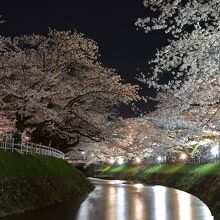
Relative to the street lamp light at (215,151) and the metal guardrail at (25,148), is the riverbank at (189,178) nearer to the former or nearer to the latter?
the street lamp light at (215,151)

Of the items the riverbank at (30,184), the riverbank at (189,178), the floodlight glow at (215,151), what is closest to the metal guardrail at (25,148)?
the riverbank at (30,184)

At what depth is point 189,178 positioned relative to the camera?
3572 centimetres

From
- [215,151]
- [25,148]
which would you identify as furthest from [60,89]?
[215,151]

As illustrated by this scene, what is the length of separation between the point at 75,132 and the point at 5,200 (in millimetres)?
16136

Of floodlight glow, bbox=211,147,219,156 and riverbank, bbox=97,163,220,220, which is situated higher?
floodlight glow, bbox=211,147,219,156

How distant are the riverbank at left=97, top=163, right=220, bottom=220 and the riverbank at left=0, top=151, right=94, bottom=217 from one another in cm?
772

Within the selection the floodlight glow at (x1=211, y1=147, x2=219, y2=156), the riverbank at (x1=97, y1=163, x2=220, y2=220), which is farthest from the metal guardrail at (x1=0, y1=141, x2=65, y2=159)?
the floodlight glow at (x1=211, y1=147, x2=219, y2=156)

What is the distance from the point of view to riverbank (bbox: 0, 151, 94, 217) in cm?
1731


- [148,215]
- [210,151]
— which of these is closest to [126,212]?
[148,215]

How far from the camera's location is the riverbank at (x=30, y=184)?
56.8 ft

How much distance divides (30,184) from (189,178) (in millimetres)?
18904

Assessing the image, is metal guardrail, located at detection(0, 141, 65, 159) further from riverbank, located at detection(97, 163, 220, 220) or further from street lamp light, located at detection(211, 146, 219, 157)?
street lamp light, located at detection(211, 146, 219, 157)

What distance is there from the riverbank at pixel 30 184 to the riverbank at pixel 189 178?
7718 mm

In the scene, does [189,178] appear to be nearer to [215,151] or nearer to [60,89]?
[215,151]
